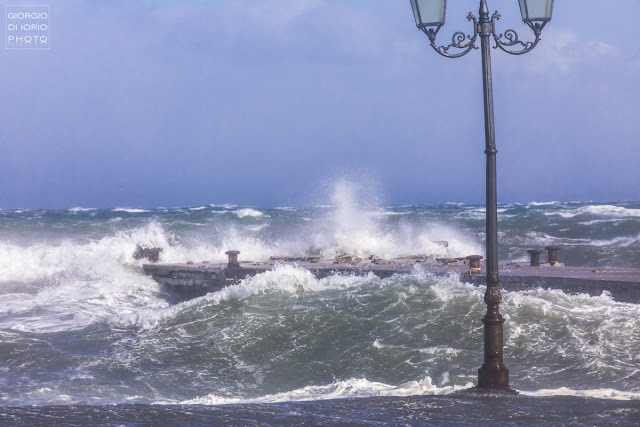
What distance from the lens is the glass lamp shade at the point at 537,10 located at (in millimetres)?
7195

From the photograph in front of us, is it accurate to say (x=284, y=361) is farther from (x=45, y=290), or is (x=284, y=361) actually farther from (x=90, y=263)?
(x=90, y=263)

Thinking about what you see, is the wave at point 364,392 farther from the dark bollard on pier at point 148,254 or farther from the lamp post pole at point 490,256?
the dark bollard on pier at point 148,254

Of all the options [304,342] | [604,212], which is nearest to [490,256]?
[304,342]

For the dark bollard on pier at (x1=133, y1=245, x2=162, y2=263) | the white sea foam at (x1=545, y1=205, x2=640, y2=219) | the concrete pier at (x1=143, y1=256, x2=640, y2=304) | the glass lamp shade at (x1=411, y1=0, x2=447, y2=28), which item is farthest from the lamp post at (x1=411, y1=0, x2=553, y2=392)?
the white sea foam at (x1=545, y1=205, x2=640, y2=219)

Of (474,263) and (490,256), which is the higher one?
(490,256)

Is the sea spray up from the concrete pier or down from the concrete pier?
down

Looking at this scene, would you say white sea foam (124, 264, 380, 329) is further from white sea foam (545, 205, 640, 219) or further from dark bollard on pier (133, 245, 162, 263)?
white sea foam (545, 205, 640, 219)

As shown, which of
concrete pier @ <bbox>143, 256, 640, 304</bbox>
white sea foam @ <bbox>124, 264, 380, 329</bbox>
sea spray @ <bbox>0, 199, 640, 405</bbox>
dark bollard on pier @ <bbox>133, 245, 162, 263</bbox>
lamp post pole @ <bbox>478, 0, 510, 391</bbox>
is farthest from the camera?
dark bollard on pier @ <bbox>133, 245, 162, 263</bbox>

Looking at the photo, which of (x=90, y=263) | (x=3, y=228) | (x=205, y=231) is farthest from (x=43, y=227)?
(x=90, y=263)

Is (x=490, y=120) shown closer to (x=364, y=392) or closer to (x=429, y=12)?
(x=429, y=12)

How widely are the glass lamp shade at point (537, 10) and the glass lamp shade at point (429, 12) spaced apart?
2.55 ft

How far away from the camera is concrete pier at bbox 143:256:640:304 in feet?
44.2

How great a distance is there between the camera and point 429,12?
23.5 ft

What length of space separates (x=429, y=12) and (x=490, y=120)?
117 cm
